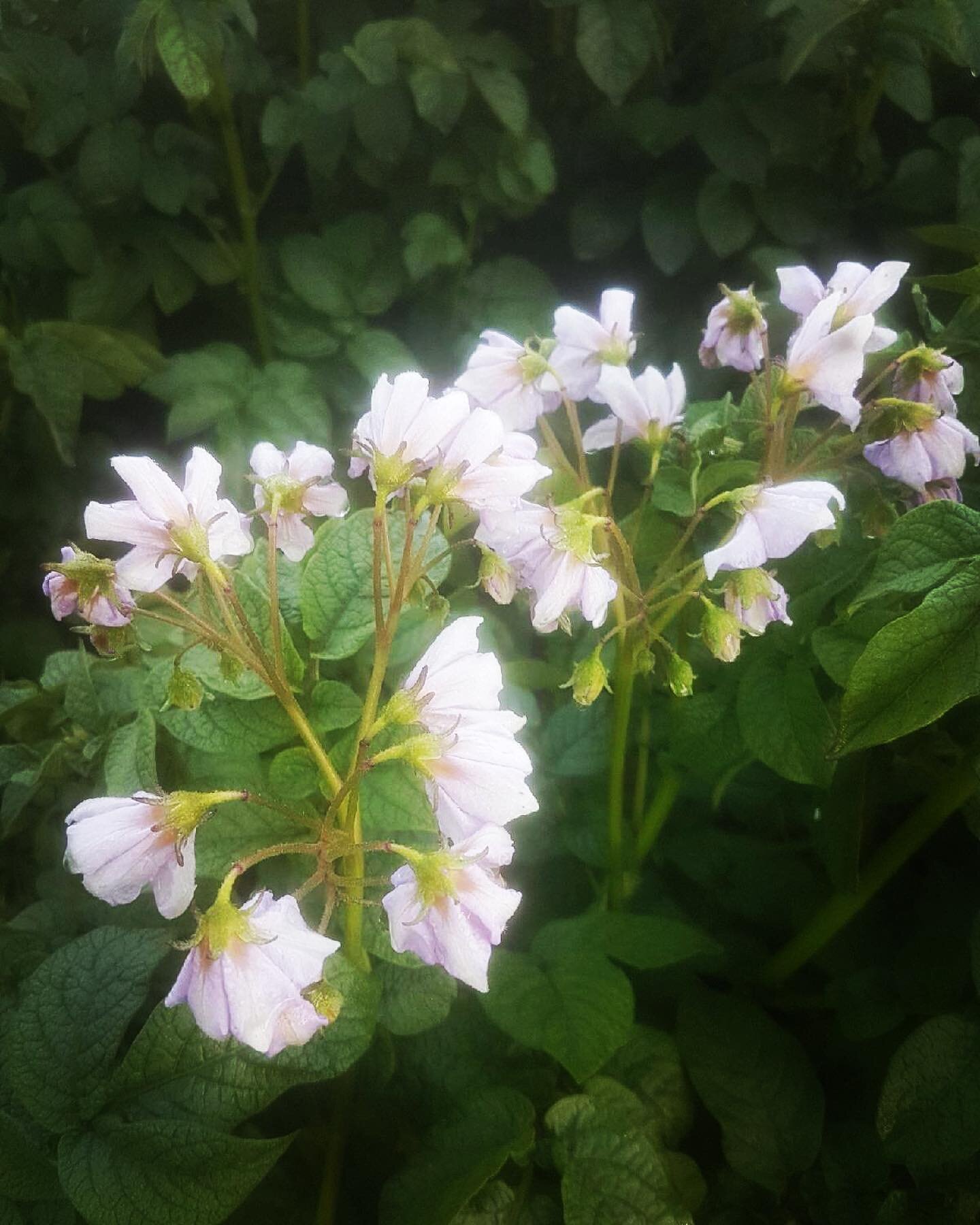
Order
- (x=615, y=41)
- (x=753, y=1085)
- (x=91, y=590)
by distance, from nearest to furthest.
Answer: (x=91, y=590) < (x=753, y=1085) < (x=615, y=41)

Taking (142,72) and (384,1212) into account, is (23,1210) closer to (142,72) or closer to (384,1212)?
(384,1212)

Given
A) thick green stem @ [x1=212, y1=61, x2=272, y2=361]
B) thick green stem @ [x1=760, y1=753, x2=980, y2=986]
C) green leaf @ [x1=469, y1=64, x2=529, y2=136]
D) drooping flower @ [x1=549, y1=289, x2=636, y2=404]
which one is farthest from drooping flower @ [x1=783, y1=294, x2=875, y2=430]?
thick green stem @ [x1=212, y1=61, x2=272, y2=361]

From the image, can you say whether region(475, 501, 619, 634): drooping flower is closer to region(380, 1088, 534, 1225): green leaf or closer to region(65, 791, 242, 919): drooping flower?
region(65, 791, 242, 919): drooping flower

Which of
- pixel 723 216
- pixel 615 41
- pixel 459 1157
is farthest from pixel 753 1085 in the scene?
pixel 615 41

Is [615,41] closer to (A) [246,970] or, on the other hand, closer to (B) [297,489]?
(B) [297,489]

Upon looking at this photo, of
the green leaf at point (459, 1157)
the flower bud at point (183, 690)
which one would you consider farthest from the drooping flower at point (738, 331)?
the green leaf at point (459, 1157)
